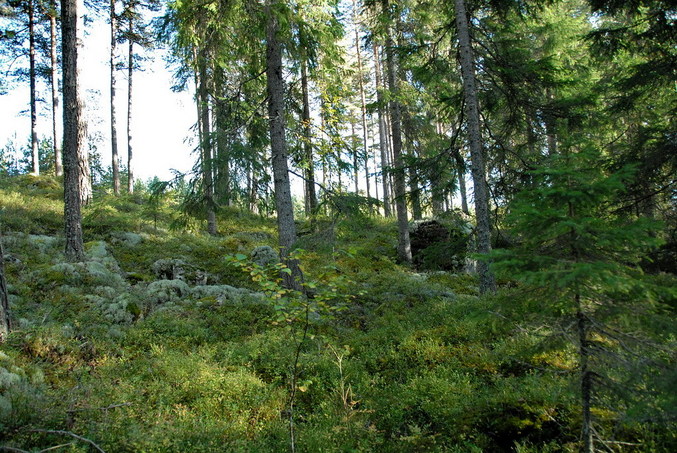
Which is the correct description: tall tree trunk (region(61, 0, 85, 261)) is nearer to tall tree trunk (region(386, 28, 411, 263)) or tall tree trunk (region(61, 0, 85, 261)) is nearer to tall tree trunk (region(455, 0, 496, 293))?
tall tree trunk (region(455, 0, 496, 293))

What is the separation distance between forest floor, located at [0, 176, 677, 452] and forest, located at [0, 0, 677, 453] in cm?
4

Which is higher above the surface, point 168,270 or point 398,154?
point 398,154

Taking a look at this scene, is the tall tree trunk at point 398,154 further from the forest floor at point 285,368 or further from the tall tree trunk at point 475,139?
the tall tree trunk at point 475,139

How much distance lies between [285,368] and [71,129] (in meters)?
8.42

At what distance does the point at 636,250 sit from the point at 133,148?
78.3 feet

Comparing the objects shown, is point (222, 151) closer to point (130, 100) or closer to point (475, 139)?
point (475, 139)

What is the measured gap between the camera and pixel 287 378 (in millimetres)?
5586

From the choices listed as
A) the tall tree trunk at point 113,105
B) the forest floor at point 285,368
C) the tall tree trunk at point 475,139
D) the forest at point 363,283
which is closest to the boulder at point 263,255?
the forest at point 363,283

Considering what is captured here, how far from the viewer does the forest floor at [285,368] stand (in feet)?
11.7

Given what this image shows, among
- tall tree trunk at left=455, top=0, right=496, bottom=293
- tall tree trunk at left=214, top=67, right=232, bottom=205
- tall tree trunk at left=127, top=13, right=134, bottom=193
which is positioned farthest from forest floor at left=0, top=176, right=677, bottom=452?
tall tree trunk at left=127, top=13, right=134, bottom=193

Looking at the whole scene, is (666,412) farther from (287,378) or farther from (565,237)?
(287,378)

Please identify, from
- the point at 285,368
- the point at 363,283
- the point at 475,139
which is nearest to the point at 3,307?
the point at 285,368

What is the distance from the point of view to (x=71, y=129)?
357 inches

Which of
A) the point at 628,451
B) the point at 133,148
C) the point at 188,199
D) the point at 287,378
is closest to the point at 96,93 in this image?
the point at 133,148
